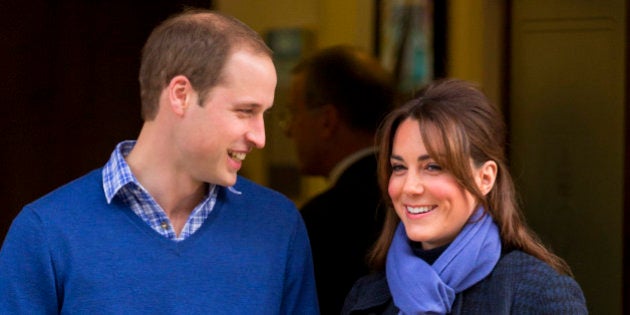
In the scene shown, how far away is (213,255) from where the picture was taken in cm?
302

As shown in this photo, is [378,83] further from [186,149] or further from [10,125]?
[186,149]

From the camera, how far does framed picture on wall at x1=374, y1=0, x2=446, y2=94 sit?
5.28 meters

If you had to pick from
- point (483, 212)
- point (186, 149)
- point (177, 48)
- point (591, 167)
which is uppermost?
point (177, 48)

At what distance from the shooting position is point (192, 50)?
2.97 metres

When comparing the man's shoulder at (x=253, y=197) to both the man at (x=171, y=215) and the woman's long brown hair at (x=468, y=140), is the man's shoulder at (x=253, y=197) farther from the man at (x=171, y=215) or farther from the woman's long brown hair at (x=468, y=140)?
the woman's long brown hair at (x=468, y=140)

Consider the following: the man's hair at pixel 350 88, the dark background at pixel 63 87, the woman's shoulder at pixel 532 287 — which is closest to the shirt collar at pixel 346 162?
the man's hair at pixel 350 88

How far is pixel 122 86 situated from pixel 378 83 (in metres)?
0.93

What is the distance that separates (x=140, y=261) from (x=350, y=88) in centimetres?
172

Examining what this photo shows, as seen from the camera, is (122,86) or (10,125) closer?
(10,125)

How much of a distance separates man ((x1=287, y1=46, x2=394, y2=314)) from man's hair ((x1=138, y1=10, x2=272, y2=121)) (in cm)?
116

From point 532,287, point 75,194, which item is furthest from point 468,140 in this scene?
point 75,194

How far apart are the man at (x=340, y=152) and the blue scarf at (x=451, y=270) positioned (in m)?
1.01

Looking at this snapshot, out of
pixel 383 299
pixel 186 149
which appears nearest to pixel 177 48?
pixel 186 149

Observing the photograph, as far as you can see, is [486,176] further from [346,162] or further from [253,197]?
[346,162]
